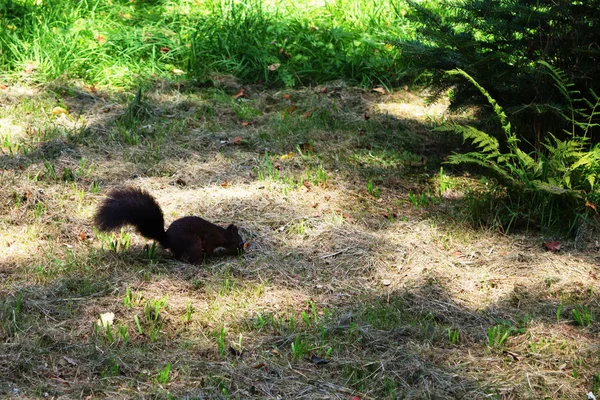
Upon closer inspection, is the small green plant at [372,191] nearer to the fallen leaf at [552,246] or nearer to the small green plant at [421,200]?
the small green plant at [421,200]

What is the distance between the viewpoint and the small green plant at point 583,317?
3906 millimetres

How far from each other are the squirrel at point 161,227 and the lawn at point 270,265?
0.35 ft

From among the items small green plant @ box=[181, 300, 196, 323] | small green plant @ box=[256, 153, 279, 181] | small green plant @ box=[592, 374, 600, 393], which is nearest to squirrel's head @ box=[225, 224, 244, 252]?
small green plant @ box=[181, 300, 196, 323]

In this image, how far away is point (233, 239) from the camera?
14.6 feet

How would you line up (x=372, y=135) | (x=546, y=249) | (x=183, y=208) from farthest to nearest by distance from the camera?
1. (x=372, y=135)
2. (x=183, y=208)
3. (x=546, y=249)

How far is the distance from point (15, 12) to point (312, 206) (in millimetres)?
4256

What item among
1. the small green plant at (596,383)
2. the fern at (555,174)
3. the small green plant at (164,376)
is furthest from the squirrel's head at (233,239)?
the small green plant at (596,383)

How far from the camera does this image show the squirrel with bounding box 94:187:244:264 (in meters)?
4.12

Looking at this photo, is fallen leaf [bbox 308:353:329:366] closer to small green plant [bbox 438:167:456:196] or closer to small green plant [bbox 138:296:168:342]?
small green plant [bbox 138:296:168:342]

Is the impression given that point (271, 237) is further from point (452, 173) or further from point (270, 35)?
point (270, 35)

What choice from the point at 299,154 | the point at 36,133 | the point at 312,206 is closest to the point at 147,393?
the point at 312,206

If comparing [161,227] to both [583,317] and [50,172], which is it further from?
[583,317]

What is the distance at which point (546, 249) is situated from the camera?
185 inches

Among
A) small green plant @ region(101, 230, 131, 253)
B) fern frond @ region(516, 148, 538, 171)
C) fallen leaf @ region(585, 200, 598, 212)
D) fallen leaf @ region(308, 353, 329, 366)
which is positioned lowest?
small green plant @ region(101, 230, 131, 253)
